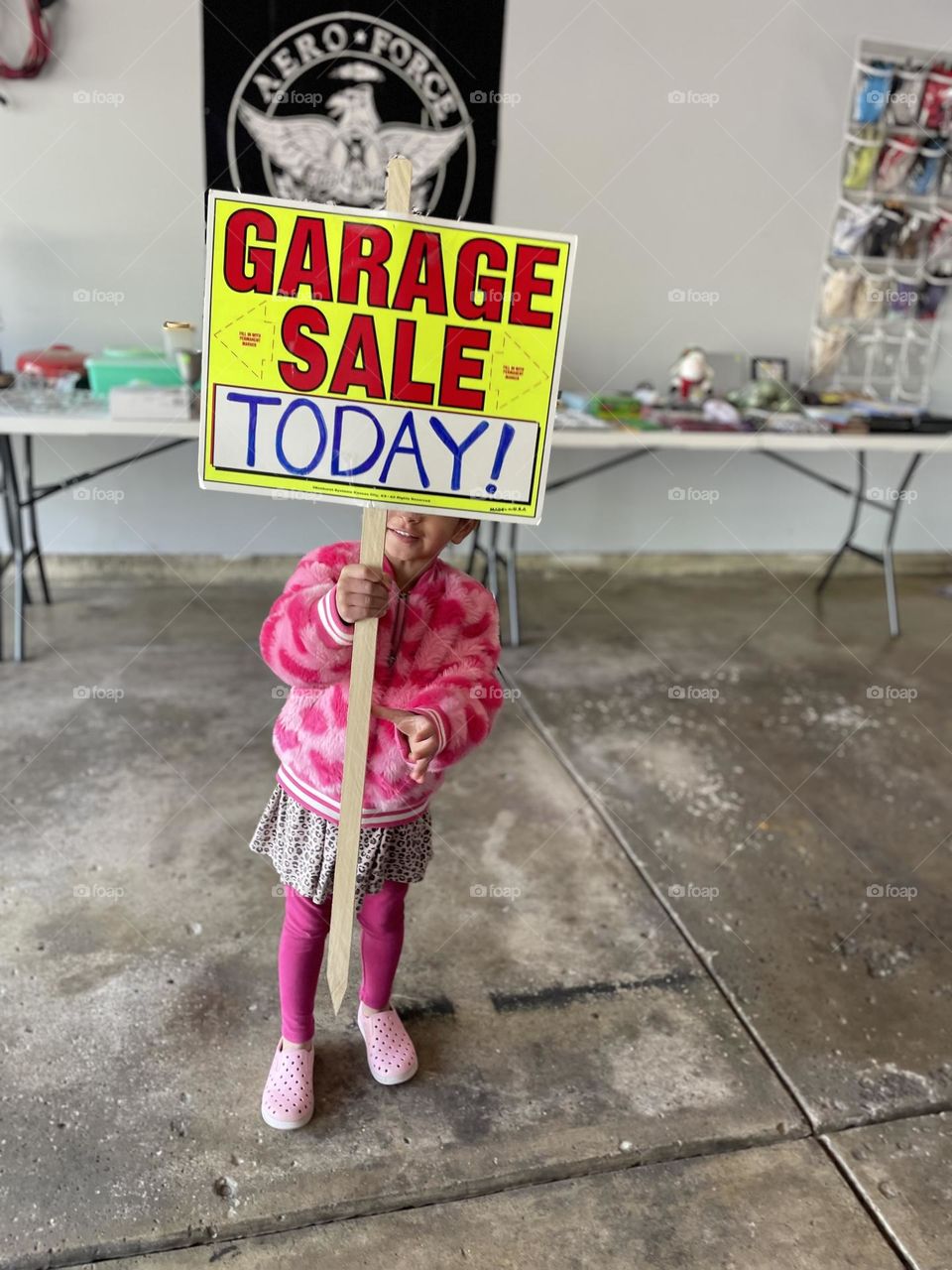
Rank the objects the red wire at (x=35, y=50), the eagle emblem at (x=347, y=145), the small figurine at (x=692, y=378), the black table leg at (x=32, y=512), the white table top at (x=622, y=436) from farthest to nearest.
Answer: the small figurine at (x=692, y=378) < the eagle emblem at (x=347, y=145) < the black table leg at (x=32, y=512) < the red wire at (x=35, y=50) < the white table top at (x=622, y=436)

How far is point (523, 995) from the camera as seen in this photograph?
1.67 m

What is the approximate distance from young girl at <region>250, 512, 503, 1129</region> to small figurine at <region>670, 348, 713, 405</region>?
258 cm

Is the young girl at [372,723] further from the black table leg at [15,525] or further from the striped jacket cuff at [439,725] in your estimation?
the black table leg at [15,525]

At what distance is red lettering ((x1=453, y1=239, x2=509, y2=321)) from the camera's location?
99 cm

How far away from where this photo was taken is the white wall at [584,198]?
10.3ft

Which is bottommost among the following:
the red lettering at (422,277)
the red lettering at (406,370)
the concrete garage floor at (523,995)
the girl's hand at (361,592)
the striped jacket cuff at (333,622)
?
the concrete garage floor at (523,995)

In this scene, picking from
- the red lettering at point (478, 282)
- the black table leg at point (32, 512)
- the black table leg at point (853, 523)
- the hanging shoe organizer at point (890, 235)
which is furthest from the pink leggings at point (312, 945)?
the hanging shoe organizer at point (890, 235)

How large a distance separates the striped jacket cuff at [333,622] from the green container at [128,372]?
205 cm

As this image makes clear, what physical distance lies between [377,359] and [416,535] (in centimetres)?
23

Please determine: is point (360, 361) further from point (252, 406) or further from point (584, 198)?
point (584, 198)

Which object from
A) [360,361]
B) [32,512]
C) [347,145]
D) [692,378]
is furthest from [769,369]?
[360,361]

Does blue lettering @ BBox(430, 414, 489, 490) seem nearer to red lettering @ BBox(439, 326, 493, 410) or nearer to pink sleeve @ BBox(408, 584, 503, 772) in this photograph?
red lettering @ BBox(439, 326, 493, 410)

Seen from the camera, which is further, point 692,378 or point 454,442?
point 692,378

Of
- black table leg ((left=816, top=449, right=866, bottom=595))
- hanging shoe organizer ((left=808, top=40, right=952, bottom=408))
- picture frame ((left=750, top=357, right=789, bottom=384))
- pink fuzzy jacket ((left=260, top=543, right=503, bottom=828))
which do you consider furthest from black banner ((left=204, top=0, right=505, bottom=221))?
pink fuzzy jacket ((left=260, top=543, right=503, bottom=828))
